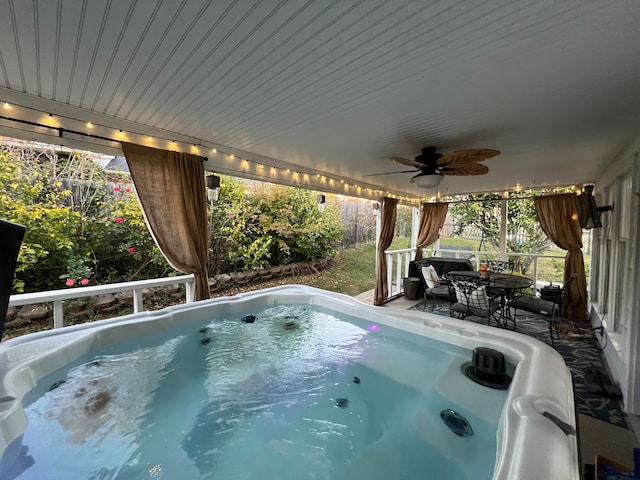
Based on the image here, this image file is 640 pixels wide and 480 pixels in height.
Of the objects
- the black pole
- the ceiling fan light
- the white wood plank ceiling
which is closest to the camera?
the white wood plank ceiling

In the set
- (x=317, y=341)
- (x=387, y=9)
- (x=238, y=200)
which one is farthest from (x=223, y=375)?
(x=238, y=200)

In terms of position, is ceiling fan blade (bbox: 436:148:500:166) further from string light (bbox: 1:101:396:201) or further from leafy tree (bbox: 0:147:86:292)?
leafy tree (bbox: 0:147:86:292)

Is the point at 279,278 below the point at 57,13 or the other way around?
below

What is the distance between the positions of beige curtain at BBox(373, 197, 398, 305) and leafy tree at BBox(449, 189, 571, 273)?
2165 mm

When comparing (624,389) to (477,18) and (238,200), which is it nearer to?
(477,18)

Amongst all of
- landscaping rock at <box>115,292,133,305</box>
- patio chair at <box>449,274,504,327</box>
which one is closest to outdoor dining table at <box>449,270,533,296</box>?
patio chair at <box>449,274,504,327</box>

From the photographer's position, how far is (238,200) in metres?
5.16

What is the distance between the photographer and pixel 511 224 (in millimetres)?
6602

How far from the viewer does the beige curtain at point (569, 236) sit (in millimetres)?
4363

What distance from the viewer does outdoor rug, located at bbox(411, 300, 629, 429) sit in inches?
86.8

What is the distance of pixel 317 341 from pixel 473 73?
88.3 inches

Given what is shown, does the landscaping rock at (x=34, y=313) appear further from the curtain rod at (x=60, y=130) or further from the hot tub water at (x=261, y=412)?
the curtain rod at (x=60, y=130)

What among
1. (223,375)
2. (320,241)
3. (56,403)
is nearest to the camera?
(56,403)

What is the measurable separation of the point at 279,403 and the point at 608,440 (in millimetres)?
2263
